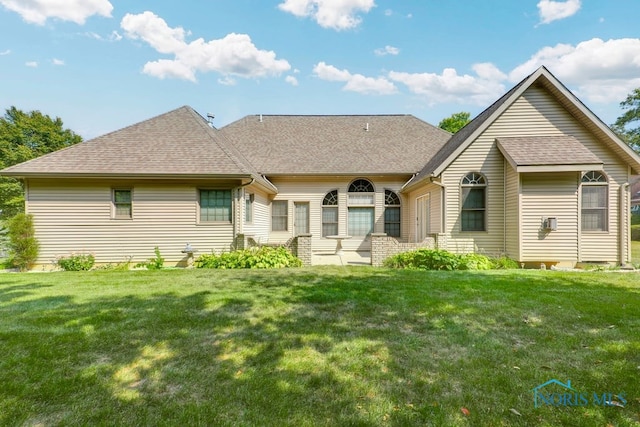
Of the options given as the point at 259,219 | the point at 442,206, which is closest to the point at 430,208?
the point at 442,206

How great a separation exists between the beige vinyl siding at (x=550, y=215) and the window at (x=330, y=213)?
7340 millimetres

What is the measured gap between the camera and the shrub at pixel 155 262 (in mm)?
9445

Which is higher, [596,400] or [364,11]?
[364,11]

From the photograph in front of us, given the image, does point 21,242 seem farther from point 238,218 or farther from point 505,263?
point 505,263

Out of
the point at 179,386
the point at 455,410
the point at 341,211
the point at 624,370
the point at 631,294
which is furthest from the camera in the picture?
the point at 341,211

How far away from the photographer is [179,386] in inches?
102

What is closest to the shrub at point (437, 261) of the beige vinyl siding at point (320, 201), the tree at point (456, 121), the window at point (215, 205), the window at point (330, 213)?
the beige vinyl siding at point (320, 201)

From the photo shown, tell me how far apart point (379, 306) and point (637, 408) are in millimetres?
2934

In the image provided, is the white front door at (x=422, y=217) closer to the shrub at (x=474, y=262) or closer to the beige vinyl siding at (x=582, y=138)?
the shrub at (x=474, y=262)

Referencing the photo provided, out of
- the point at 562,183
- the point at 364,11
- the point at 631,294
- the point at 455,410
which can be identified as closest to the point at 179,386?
the point at 455,410

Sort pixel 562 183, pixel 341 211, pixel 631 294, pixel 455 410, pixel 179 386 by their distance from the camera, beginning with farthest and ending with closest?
pixel 341 211 → pixel 562 183 → pixel 631 294 → pixel 179 386 → pixel 455 410

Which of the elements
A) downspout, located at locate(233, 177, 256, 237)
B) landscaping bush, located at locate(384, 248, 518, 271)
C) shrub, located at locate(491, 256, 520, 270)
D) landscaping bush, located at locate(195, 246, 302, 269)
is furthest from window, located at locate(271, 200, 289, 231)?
shrub, located at locate(491, 256, 520, 270)

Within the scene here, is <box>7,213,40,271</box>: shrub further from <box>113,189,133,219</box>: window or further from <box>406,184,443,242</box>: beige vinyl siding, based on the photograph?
<box>406,184,443,242</box>: beige vinyl siding

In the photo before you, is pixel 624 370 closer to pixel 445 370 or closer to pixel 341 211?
pixel 445 370
